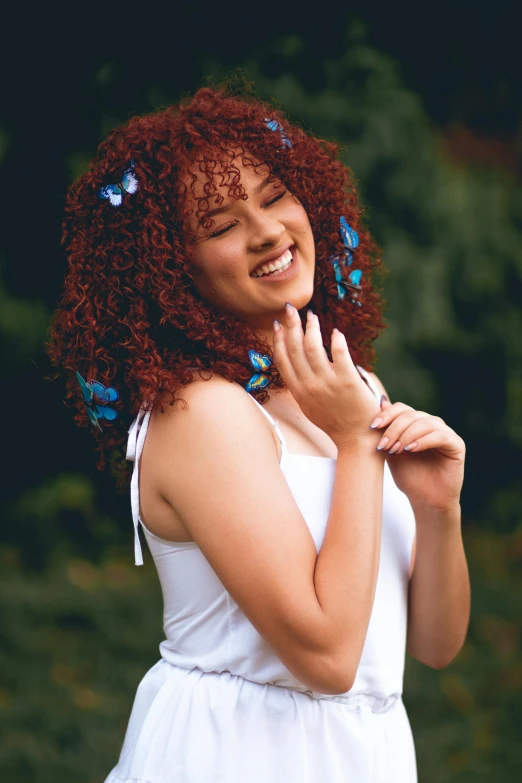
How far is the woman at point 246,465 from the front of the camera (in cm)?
162

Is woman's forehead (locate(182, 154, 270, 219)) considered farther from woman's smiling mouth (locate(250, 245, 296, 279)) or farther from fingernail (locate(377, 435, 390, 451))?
fingernail (locate(377, 435, 390, 451))

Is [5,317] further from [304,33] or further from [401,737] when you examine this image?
[401,737]

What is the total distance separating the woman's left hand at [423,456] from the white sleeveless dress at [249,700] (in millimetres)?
144

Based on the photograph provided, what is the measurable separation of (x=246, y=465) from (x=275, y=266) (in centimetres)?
44

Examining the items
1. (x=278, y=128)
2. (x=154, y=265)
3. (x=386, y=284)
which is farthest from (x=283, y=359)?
(x=386, y=284)

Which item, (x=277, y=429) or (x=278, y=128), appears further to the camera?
(x=278, y=128)

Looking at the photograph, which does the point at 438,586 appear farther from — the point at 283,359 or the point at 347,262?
the point at 347,262

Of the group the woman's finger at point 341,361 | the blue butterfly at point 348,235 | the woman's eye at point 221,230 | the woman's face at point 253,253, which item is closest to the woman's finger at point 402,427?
the woman's finger at point 341,361

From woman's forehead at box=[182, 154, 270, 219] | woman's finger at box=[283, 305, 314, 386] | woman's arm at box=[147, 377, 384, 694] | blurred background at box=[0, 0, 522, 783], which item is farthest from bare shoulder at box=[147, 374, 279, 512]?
blurred background at box=[0, 0, 522, 783]

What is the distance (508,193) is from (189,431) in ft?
12.5

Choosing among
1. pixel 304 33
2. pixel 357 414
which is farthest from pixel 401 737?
pixel 304 33

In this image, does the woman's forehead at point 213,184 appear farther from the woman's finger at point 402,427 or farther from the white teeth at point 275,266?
the woman's finger at point 402,427

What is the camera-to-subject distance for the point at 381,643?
1838mm

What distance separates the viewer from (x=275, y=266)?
1.87 metres
